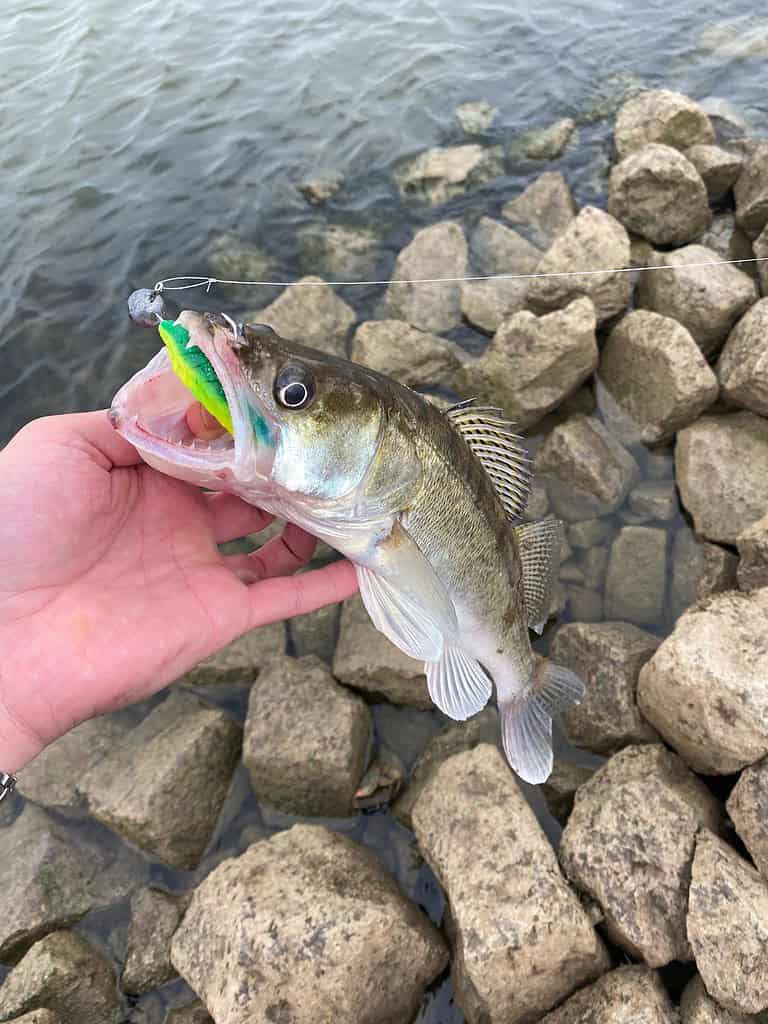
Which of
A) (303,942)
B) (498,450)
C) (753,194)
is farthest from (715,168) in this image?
(303,942)

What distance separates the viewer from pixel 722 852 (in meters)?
3.25

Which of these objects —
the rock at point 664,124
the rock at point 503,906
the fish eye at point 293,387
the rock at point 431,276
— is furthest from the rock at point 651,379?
the rock at point 664,124

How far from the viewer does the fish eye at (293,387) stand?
252 centimetres

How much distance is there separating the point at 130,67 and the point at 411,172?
6.42 metres

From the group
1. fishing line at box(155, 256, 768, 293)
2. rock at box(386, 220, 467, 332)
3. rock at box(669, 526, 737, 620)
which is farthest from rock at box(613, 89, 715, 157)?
rock at box(669, 526, 737, 620)

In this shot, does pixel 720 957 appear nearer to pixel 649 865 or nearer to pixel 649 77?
pixel 649 865

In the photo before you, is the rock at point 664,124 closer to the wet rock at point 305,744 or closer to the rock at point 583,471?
the rock at point 583,471

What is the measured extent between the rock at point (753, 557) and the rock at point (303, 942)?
9.64 ft

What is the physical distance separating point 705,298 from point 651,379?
923mm

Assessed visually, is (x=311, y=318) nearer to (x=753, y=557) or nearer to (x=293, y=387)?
(x=293, y=387)

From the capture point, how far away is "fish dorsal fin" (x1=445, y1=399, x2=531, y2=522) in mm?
3309

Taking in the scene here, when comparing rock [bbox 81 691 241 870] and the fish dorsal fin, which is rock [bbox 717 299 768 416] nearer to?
the fish dorsal fin

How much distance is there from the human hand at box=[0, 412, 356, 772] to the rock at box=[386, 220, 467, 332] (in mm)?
4238

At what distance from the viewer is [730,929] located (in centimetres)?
299
